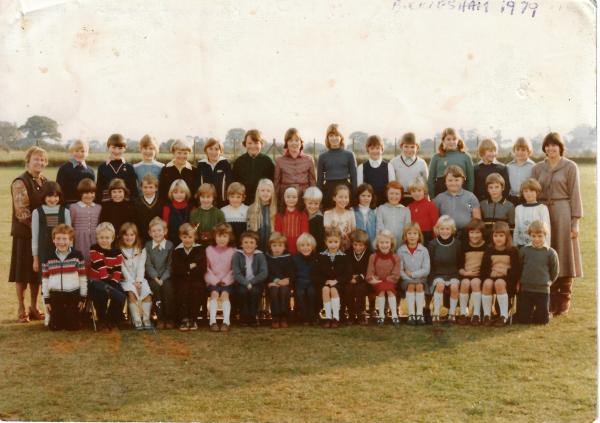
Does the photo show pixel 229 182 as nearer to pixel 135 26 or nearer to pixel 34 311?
pixel 135 26

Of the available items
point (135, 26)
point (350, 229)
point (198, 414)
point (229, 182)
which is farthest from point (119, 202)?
point (198, 414)

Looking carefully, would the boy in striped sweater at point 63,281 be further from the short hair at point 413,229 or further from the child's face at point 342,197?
the short hair at point 413,229

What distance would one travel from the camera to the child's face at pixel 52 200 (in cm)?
576

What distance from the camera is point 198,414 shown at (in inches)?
157

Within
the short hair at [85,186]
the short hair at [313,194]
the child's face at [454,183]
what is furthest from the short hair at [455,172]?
the short hair at [85,186]

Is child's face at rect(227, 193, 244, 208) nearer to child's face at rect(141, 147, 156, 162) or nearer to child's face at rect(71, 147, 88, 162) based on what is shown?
child's face at rect(141, 147, 156, 162)

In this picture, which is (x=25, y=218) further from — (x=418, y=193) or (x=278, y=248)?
(x=418, y=193)

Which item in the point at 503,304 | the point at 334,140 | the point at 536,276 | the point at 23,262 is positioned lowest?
the point at 503,304

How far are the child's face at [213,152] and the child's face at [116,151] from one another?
28.8 inches

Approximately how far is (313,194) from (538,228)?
6.16 ft

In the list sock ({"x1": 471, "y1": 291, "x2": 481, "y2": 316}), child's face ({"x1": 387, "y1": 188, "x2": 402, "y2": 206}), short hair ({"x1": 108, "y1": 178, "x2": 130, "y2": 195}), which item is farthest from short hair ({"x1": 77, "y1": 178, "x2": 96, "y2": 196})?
sock ({"x1": 471, "y1": 291, "x2": 481, "y2": 316})

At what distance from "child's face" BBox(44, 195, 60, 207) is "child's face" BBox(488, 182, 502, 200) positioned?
12.0ft

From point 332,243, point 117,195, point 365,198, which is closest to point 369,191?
point 365,198

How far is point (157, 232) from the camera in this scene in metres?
5.76
